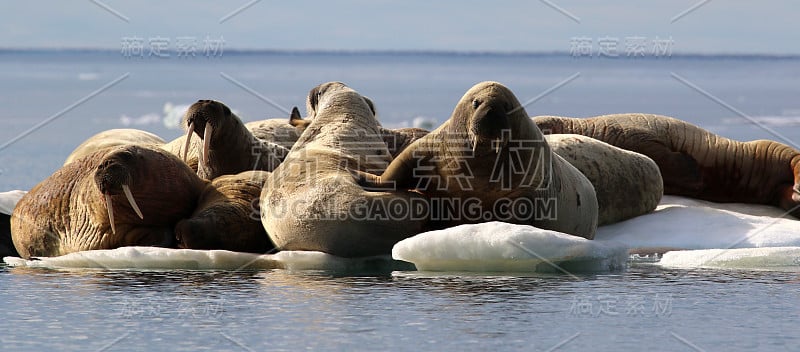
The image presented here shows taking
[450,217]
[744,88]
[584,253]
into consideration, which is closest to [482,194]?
[450,217]

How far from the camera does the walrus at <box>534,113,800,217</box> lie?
510 inches

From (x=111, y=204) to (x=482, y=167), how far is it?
8.17 ft

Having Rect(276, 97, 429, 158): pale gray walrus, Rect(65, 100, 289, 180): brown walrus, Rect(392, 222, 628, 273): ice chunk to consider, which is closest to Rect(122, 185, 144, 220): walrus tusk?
Rect(65, 100, 289, 180): brown walrus

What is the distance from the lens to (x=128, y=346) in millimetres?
6852

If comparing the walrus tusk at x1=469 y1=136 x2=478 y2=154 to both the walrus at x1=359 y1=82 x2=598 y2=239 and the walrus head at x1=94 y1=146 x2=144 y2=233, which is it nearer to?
the walrus at x1=359 y1=82 x2=598 y2=239

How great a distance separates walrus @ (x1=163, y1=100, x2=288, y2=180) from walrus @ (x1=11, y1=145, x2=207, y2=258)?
2.55 feet

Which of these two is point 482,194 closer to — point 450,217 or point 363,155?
point 450,217

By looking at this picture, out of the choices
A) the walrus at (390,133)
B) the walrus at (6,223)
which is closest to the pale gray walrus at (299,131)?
the walrus at (390,133)

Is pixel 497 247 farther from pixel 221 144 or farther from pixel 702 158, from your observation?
pixel 702 158

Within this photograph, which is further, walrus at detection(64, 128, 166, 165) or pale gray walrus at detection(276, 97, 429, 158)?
walrus at detection(64, 128, 166, 165)

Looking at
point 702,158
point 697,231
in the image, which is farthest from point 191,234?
point 702,158

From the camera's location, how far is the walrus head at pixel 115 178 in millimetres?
9328

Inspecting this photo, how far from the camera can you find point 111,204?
9.42m

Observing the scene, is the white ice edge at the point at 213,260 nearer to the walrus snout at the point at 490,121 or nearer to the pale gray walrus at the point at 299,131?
the walrus snout at the point at 490,121
